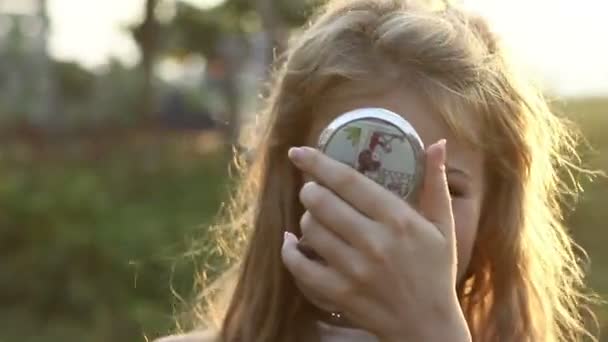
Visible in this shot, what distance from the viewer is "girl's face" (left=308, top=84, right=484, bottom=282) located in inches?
70.9

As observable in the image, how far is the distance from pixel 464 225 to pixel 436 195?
297 millimetres

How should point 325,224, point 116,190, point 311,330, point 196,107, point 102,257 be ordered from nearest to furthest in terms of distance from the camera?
point 325,224 < point 311,330 < point 102,257 < point 116,190 < point 196,107

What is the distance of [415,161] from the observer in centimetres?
159

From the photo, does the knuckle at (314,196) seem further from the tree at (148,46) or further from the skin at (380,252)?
the tree at (148,46)

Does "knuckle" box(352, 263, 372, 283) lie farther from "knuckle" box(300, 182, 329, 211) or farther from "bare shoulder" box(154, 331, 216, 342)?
"bare shoulder" box(154, 331, 216, 342)

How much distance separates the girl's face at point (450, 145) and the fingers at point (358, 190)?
0.85 ft

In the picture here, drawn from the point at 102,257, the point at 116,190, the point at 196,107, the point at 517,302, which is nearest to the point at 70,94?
the point at 196,107

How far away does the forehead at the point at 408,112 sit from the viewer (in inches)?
70.7

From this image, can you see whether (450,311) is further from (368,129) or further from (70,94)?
(70,94)

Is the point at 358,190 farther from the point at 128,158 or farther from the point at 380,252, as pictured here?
the point at 128,158

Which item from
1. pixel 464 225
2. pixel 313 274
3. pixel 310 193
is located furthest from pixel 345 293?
pixel 464 225

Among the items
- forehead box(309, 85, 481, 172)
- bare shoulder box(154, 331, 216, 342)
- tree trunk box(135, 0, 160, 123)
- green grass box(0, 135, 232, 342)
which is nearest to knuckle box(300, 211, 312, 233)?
forehead box(309, 85, 481, 172)

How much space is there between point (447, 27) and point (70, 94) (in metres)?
8.90

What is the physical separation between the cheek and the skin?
9.8 inches
